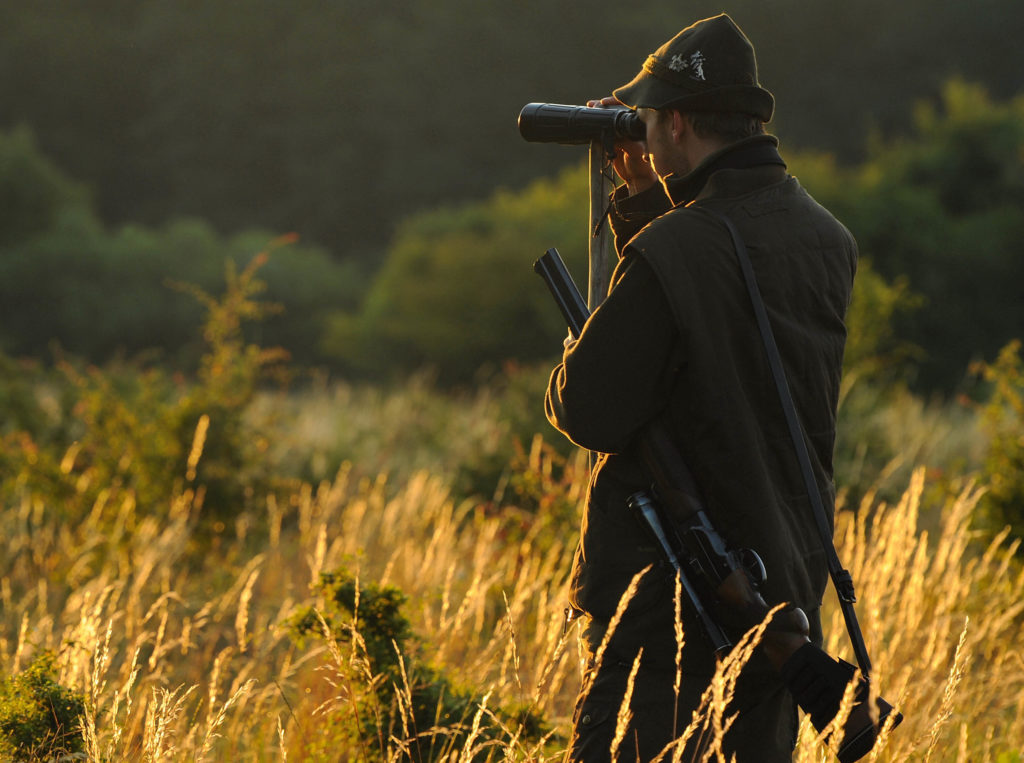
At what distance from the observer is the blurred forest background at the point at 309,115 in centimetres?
2509

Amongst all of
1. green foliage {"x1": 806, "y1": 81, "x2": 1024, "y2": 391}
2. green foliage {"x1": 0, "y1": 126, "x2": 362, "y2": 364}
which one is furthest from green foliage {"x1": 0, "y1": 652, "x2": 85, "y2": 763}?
green foliage {"x1": 0, "y1": 126, "x2": 362, "y2": 364}

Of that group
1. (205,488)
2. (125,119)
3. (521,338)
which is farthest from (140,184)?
(205,488)

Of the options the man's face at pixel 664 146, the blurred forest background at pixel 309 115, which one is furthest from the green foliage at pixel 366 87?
the man's face at pixel 664 146

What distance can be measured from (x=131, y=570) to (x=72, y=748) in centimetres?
267

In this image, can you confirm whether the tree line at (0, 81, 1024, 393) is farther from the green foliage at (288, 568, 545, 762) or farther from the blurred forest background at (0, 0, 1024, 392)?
the green foliage at (288, 568, 545, 762)

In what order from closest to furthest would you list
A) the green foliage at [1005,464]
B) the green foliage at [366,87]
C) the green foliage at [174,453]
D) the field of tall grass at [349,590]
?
the field of tall grass at [349,590]
the green foliage at [1005,464]
the green foliage at [174,453]
the green foliage at [366,87]

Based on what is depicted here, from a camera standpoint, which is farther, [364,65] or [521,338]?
[364,65]

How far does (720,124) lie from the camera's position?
77.2 inches

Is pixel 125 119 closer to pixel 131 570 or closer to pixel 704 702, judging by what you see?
pixel 131 570

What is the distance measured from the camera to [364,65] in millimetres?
37875

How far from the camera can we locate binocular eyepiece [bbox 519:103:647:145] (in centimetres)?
212

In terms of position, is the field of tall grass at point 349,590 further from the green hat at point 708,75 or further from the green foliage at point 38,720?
the green hat at point 708,75

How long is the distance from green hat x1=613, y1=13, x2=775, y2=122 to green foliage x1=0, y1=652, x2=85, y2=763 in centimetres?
164

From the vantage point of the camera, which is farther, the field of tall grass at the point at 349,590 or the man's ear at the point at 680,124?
the field of tall grass at the point at 349,590
